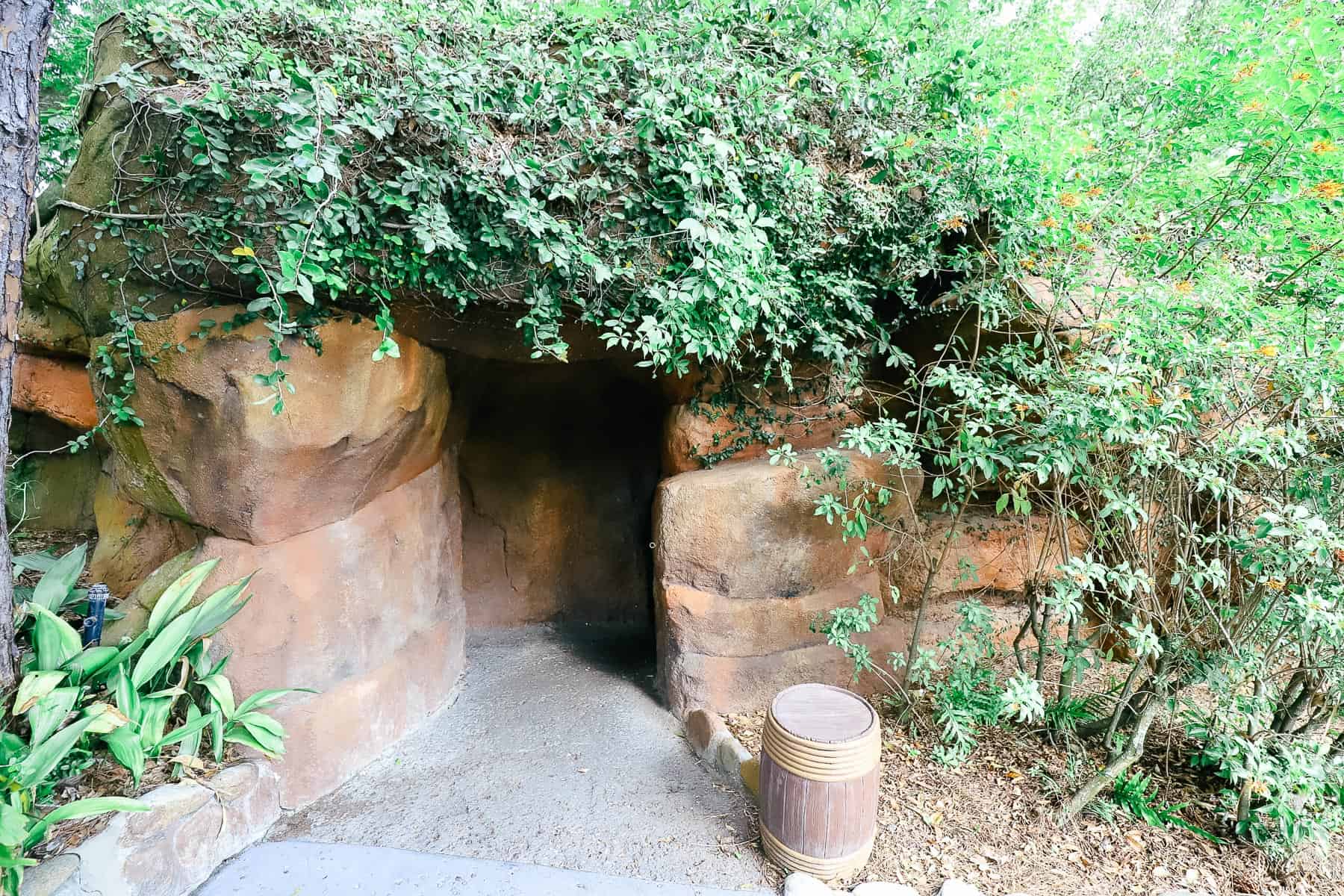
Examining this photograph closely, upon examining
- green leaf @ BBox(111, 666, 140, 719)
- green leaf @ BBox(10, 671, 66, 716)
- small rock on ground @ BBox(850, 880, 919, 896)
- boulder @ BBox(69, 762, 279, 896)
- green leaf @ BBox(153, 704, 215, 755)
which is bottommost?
small rock on ground @ BBox(850, 880, 919, 896)

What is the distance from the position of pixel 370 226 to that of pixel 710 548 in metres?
2.18

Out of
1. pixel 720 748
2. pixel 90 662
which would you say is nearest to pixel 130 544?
pixel 90 662

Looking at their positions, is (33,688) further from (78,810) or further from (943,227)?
(943,227)

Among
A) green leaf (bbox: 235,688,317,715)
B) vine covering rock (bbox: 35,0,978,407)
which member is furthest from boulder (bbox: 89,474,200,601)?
vine covering rock (bbox: 35,0,978,407)

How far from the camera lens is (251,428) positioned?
8.48 feet

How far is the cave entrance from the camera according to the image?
505 cm

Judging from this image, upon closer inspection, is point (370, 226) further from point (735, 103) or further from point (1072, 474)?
point (1072, 474)

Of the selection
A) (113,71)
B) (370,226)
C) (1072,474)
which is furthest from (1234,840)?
(113,71)

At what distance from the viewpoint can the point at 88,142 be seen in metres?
2.54

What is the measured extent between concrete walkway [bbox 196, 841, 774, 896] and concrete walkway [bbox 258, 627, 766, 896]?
0.17 ft

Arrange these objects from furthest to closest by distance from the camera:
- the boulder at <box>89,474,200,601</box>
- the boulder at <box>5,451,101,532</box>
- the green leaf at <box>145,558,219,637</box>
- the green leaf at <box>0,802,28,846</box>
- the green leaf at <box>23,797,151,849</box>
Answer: the boulder at <box>5,451,101,532</box>, the boulder at <box>89,474,200,601</box>, the green leaf at <box>145,558,219,637</box>, the green leaf at <box>23,797,151,849</box>, the green leaf at <box>0,802,28,846</box>

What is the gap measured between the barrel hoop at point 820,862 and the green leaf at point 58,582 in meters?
2.94

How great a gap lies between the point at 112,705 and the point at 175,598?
0.41m

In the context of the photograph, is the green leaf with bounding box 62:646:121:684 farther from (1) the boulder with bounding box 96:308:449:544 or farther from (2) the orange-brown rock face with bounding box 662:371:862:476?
(2) the orange-brown rock face with bounding box 662:371:862:476
